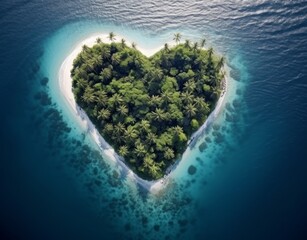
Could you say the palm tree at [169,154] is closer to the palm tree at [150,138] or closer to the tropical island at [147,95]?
the tropical island at [147,95]

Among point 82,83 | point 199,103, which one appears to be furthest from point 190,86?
point 82,83

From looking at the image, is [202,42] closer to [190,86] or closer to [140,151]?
[190,86]

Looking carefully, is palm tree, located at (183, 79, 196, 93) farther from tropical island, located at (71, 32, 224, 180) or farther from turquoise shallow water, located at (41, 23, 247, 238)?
turquoise shallow water, located at (41, 23, 247, 238)

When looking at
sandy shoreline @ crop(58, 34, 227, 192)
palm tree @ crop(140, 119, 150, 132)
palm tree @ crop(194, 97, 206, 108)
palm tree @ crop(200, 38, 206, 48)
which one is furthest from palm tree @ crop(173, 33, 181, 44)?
palm tree @ crop(140, 119, 150, 132)

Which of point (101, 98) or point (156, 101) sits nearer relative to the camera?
point (156, 101)

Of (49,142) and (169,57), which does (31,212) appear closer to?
(49,142)

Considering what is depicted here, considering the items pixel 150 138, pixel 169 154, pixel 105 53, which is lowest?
pixel 169 154

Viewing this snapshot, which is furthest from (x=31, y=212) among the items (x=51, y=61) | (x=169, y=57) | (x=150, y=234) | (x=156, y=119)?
(x=169, y=57)
